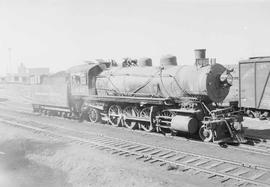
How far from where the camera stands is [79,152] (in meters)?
12.5

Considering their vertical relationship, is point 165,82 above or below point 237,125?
above

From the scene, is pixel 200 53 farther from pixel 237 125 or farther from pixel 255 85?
pixel 255 85

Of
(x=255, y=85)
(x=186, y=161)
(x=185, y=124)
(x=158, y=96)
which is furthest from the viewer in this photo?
(x=255, y=85)

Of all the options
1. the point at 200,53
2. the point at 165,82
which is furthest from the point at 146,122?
→ the point at 200,53

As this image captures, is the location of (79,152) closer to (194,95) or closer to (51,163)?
(51,163)

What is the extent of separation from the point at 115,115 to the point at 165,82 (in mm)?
4005

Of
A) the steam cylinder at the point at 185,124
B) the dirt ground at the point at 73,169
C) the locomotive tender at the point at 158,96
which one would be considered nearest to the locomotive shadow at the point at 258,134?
the locomotive tender at the point at 158,96

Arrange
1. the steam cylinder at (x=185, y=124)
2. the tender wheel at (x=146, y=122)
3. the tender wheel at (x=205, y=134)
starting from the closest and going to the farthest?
the tender wheel at (x=205, y=134) → the steam cylinder at (x=185, y=124) → the tender wheel at (x=146, y=122)

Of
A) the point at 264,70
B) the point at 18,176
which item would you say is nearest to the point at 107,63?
the point at 264,70

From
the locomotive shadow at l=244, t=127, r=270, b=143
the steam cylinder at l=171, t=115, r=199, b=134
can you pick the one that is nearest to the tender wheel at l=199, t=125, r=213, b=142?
the steam cylinder at l=171, t=115, r=199, b=134

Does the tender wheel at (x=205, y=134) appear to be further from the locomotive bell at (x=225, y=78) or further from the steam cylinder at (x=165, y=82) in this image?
the locomotive bell at (x=225, y=78)

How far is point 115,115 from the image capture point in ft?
58.3

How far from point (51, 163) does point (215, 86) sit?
7.54 m

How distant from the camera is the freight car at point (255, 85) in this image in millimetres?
16625
